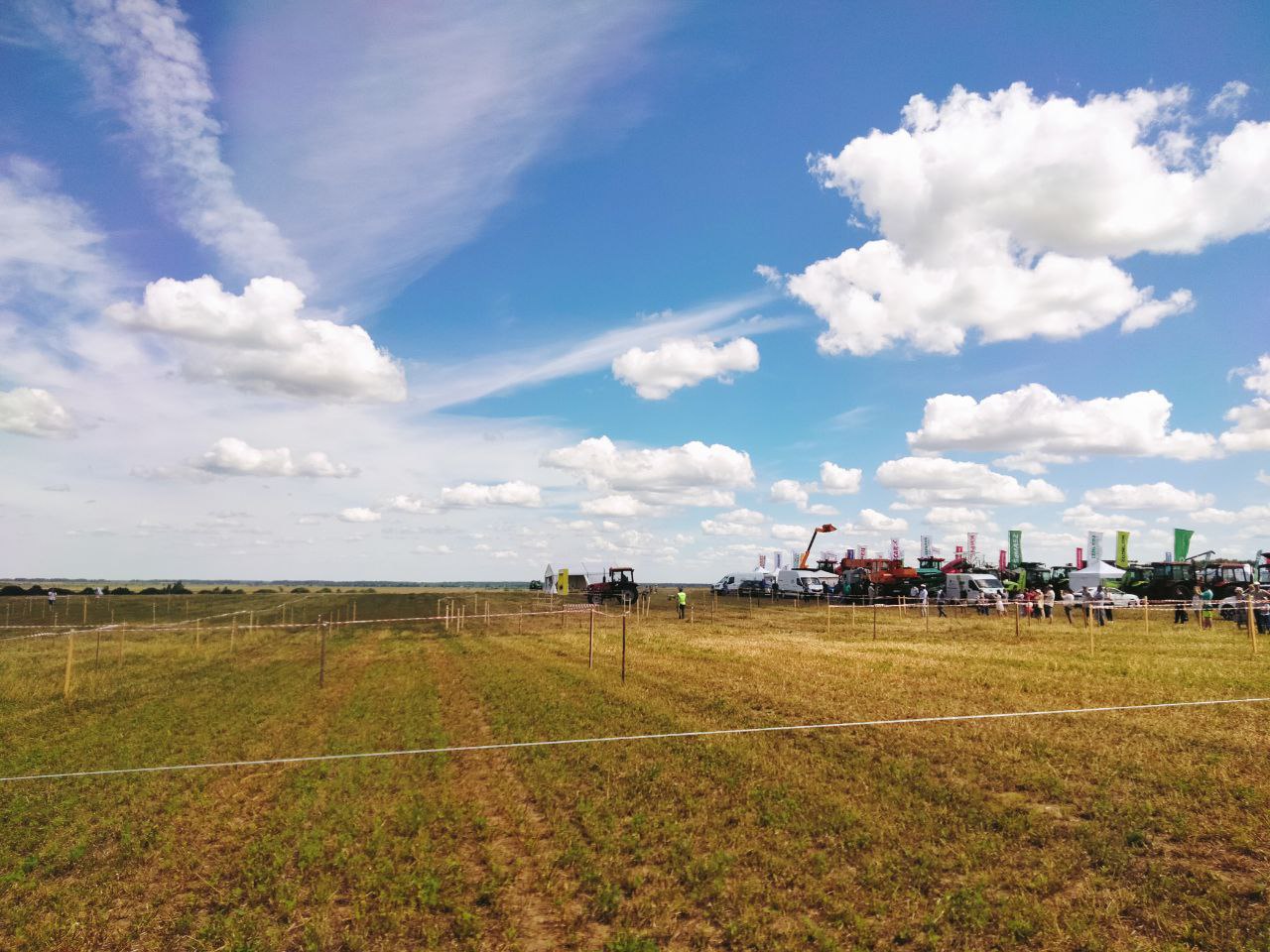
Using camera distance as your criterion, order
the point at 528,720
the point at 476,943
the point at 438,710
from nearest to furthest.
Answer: the point at 476,943
the point at 528,720
the point at 438,710

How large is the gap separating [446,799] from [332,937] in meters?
3.06

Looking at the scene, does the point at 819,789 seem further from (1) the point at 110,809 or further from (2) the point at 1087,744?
(1) the point at 110,809

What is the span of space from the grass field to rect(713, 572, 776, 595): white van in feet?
155

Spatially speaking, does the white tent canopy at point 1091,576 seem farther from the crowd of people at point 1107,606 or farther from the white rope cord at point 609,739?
the white rope cord at point 609,739

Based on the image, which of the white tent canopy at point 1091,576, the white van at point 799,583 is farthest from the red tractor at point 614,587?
the white tent canopy at point 1091,576

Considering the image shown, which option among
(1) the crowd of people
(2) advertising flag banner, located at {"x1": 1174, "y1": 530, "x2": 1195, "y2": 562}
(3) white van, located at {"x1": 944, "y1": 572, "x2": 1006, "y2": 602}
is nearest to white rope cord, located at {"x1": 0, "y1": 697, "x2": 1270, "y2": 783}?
(1) the crowd of people

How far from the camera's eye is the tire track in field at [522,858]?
19.4ft

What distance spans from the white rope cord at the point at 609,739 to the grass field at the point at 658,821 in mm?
224

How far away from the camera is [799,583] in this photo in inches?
2256

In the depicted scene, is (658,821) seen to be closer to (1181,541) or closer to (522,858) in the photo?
(522,858)

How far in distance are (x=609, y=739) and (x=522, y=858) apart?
14.4 feet

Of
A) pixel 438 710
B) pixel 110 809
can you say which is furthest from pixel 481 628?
pixel 110 809

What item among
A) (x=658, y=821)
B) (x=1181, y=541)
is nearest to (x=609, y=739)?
(x=658, y=821)

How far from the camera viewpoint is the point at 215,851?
770 centimetres
